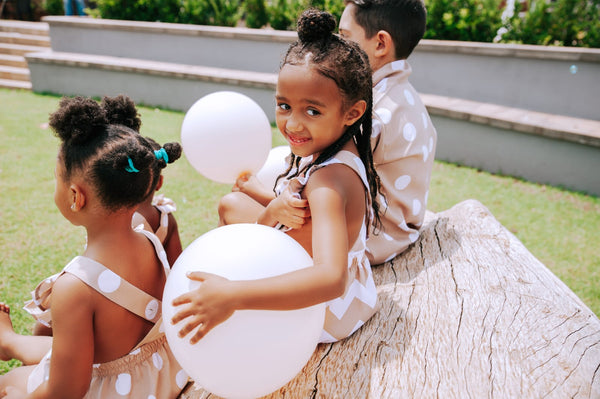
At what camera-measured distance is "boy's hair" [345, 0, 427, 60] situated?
2.48m

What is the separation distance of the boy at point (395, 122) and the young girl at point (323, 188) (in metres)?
0.52

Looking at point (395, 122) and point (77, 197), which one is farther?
point (395, 122)

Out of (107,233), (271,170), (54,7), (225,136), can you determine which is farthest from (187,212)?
(54,7)

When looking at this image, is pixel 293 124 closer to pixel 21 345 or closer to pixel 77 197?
pixel 77 197

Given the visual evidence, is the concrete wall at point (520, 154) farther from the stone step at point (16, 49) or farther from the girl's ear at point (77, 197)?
the stone step at point (16, 49)

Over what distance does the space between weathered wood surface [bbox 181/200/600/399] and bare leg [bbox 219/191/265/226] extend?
785mm

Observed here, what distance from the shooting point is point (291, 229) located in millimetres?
1756

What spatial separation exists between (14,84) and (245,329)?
880 cm

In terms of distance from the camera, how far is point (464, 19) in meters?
6.46

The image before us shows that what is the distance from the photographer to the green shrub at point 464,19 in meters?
6.46

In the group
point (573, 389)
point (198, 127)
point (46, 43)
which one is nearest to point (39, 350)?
point (198, 127)

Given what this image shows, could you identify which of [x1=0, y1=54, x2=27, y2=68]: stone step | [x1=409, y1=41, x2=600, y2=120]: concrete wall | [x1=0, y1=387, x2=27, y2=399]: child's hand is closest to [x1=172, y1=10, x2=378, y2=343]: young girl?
[x1=0, y1=387, x2=27, y2=399]: child's hand

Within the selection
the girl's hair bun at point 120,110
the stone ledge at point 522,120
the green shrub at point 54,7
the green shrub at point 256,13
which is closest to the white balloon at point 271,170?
the girl's hair bun at point 120,110

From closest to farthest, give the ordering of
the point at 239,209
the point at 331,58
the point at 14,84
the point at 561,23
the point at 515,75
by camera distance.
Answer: the point at 331,58
the point at 239,209
the point at 515,75
the point at 561,23
the point at 14,84
